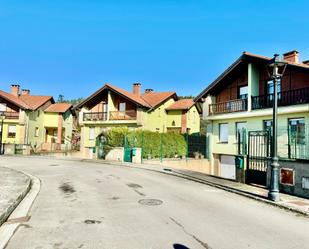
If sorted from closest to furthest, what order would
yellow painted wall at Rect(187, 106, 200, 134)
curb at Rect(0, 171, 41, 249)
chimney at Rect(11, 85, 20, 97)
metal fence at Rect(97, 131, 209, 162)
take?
→ curb at Rect(0, 171, 41, 249) < metal fence at Rect(97, 131, 209, 162) < yellow painted wall at Rect(187, 106, 200, 134) < chimney at Rect(11, 85, 20, 97)

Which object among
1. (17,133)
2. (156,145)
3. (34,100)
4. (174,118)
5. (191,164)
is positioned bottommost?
(191,164)

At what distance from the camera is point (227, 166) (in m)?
27.0

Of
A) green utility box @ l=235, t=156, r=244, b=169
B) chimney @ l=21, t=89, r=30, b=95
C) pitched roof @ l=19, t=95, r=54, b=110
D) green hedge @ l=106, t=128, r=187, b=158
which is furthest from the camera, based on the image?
chimney @ l=21, t=89, r=30, b=95

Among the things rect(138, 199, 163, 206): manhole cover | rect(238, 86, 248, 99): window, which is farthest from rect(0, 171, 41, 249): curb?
rect(238, 86, 248, 99): window

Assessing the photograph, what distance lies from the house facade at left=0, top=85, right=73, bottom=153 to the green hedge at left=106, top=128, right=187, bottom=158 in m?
15.5

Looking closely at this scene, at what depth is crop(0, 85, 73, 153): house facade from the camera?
42.4m

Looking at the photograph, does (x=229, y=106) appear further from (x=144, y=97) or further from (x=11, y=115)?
(x=11, y=115)

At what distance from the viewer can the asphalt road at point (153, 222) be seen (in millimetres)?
6203

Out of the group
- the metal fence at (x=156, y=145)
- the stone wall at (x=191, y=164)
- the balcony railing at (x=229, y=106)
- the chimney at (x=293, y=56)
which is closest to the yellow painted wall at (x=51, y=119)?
the metal fence at (x=156, y=145)

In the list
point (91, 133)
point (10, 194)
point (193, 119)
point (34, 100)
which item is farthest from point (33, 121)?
point (10, 194)

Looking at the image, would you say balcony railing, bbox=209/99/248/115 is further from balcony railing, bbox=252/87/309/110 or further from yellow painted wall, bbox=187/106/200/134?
yellow painted wall, bbox=187/106/200/134

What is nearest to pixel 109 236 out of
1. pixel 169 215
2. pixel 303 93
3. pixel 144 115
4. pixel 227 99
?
pixel 169 215

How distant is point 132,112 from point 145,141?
33.7 ft

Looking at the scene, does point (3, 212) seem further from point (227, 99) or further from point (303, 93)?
point (227, 99)
